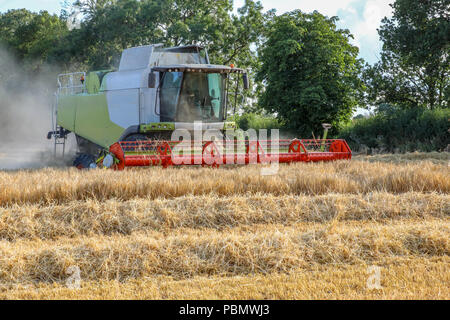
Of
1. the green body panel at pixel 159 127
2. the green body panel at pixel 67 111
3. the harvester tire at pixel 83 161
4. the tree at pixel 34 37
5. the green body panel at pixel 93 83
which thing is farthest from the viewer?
the tree at pixel 34 37

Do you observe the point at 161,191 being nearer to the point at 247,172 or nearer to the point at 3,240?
the point at 247,172

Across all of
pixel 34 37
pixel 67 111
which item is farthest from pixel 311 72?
pixel 34 37

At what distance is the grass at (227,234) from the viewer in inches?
155

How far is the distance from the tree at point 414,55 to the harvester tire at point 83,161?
41.5 feet

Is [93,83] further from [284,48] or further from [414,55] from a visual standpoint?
[414,55]

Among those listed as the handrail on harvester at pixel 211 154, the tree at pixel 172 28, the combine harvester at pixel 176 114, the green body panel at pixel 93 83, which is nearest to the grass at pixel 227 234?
the handrail on harvester at pixel 211 154

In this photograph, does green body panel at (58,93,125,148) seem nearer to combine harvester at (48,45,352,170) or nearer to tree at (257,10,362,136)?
combine harvester at (48,45,352,170)

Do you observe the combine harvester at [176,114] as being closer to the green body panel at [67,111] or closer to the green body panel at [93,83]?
the green body panel at [93,83]

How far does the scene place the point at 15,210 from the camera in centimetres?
584

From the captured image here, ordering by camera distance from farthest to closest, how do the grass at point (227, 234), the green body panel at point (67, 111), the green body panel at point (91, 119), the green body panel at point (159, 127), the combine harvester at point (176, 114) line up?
the green body panel at point (67, 111), the green body panel at point (91, 119), the green body panel at point (159, 127), the combine harvester at point (176, 114), the grass at point (227, 234)

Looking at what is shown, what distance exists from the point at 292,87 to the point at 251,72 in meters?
5.90

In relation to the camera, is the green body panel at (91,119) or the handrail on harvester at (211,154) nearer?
the handrail on harvester at (211,154)

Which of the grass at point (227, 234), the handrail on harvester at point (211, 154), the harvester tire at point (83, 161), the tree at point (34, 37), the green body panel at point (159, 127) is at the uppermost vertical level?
the tree at point (34, 37)

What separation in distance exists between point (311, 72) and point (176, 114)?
891 centimetres
